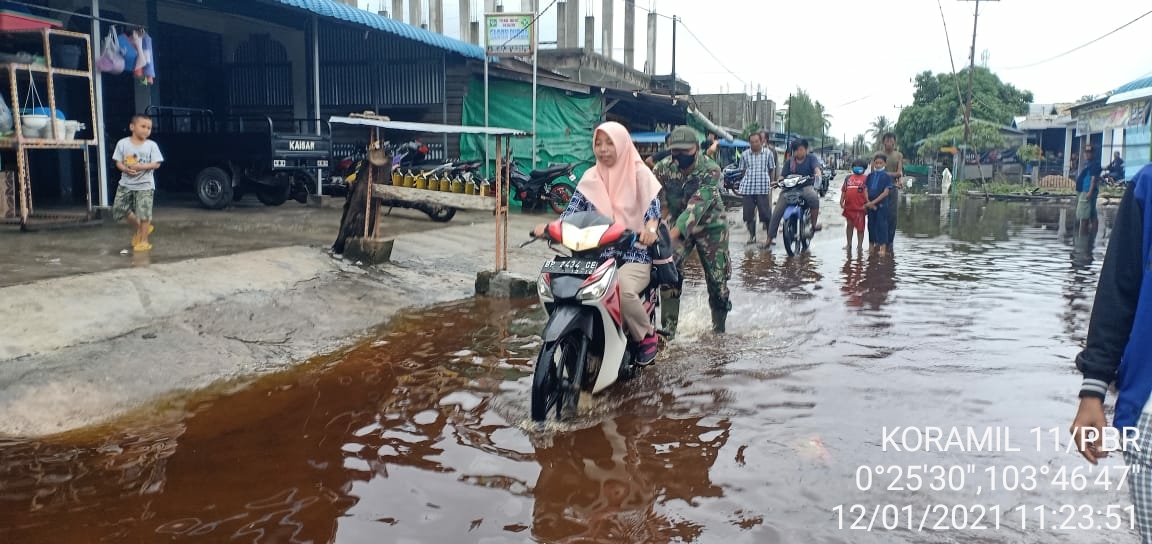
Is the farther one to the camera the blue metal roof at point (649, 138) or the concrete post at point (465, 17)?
the concrete post at point (465, 17)

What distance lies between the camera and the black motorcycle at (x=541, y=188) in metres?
15.7

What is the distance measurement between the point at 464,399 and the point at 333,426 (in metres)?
0.81

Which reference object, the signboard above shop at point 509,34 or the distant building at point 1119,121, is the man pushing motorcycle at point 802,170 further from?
the distant building at point 1119,121

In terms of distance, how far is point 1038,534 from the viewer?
10.5 ft

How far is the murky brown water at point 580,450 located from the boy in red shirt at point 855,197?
4.85m

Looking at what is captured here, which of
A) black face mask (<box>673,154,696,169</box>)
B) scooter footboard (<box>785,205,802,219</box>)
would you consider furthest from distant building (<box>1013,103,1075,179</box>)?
black face mask (<box>673,154,696,169</box>)

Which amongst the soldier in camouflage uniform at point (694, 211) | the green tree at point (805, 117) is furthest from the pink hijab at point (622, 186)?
the green tree at point (805, 117)

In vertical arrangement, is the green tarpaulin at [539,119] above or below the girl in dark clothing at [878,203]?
above

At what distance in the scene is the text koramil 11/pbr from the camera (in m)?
4.16

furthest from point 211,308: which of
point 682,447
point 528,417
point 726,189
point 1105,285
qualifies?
point 726,189

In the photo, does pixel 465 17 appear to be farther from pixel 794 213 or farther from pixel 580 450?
pixel 580 450

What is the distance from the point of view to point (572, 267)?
4.49 metres

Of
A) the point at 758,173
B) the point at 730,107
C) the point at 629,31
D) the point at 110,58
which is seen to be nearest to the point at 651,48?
the point at 629,31

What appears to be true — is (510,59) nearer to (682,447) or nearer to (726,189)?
(726,189)
